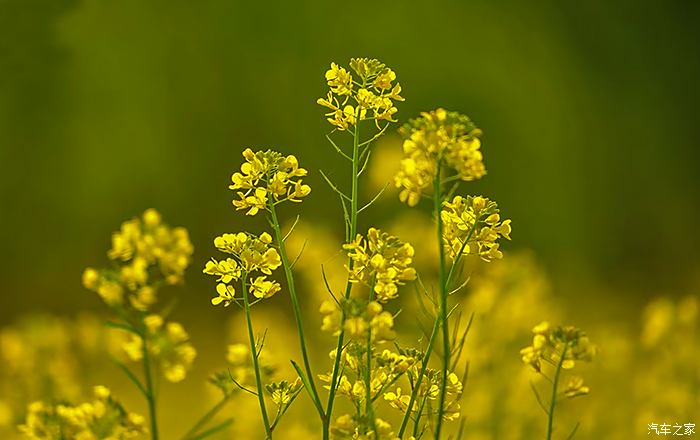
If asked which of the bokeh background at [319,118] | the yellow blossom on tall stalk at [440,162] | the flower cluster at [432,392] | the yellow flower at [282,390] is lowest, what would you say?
the yellow flower at [282,390]

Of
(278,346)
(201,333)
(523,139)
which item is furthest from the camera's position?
(523,139)

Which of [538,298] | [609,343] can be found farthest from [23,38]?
[609,343]

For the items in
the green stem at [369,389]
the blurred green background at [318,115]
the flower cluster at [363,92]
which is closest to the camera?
Answer: the green stem at [369,389]

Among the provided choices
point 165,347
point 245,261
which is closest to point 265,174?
point 245,261

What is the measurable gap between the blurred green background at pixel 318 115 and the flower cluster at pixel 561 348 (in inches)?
75.4

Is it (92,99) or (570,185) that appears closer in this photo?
(92,99)

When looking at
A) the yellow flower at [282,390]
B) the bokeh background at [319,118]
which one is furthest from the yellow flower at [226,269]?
the bokeh background at [319,118]

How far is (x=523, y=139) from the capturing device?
3576 mm

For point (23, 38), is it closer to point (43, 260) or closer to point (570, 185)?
point (43, 260)

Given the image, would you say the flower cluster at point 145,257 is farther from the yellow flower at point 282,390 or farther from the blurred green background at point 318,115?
the blurred green background at point 318,115

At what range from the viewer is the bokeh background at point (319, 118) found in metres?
2.79

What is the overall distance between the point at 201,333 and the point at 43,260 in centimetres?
56

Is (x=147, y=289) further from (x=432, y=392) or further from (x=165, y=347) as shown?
(x=432, y=392)

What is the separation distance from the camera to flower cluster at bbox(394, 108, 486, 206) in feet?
2.43
